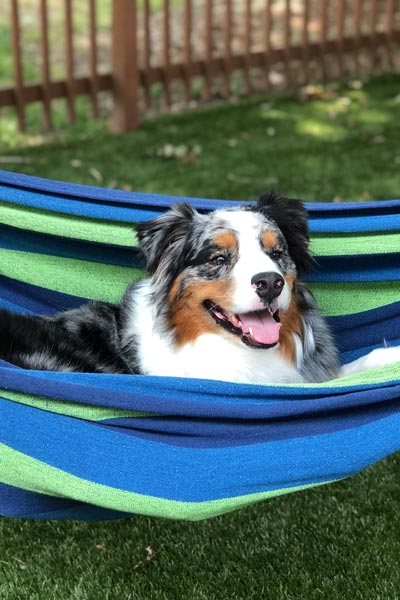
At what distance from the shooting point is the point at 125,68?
6844 millimetres

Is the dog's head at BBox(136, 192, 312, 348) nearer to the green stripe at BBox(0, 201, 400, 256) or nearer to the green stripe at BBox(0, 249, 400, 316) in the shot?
the green stripe at BBox(0, 201, 400, 256)

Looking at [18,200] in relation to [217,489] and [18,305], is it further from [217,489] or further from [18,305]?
[217,489]

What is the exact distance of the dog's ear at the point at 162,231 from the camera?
2672 millimetres

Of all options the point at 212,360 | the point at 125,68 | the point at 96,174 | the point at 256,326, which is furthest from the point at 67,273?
the point at 125,68

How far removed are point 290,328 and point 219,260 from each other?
321mm

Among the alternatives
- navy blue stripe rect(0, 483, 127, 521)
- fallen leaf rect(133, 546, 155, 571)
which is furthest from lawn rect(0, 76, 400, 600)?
navy blue stripe rect(0, 483, 127, 521)

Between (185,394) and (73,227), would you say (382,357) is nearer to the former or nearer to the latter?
(185,394)

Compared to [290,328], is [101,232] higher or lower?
higher

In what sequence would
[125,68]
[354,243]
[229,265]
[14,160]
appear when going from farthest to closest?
[125,68] → [14,160] → [354,243] → [229,265]

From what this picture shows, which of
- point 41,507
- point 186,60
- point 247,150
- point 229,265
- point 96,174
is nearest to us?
point 41,507

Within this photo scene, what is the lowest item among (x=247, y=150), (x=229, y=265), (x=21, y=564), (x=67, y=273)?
(x=247, y=150)

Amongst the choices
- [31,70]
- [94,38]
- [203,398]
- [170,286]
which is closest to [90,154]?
[94,38]

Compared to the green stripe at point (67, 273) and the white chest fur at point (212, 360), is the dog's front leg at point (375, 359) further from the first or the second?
the green stripe at point (67, 273)

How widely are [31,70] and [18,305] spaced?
246 inches
